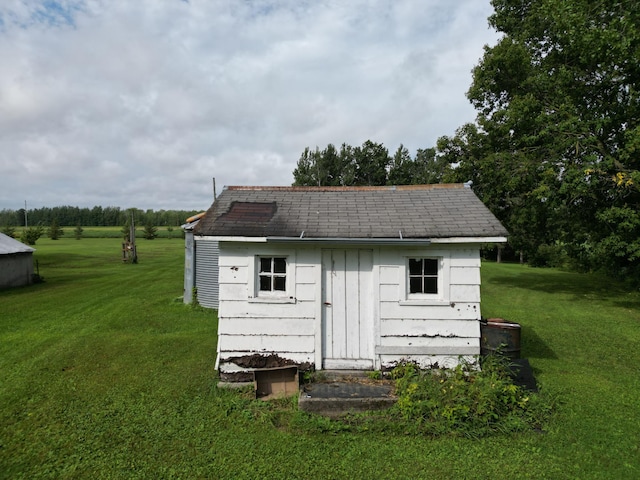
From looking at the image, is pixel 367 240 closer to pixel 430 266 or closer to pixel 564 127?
pixel 430 266

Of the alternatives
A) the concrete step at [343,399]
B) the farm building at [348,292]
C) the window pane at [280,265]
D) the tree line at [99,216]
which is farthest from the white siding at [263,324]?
the tree line at [99,216]

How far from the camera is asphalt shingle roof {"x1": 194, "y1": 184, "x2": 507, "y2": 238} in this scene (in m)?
7.28

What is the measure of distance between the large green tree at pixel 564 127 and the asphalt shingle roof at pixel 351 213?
973cm

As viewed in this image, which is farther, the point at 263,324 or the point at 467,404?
the point at 263,324

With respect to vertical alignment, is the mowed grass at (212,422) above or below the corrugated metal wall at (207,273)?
below

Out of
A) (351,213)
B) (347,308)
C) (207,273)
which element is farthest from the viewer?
(207,273)

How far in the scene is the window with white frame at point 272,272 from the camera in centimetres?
748

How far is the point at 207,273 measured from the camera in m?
13.5

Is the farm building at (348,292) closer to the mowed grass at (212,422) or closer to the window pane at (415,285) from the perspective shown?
the window pane at (415,285)

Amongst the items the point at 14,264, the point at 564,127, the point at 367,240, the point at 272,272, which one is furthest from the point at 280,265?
the point at 14,264

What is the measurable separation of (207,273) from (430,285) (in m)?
8.74

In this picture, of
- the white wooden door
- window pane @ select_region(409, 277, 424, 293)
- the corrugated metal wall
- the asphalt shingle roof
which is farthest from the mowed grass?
the asphalt shingle roof

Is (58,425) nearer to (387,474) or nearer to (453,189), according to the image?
(387,474)

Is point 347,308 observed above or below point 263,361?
above
